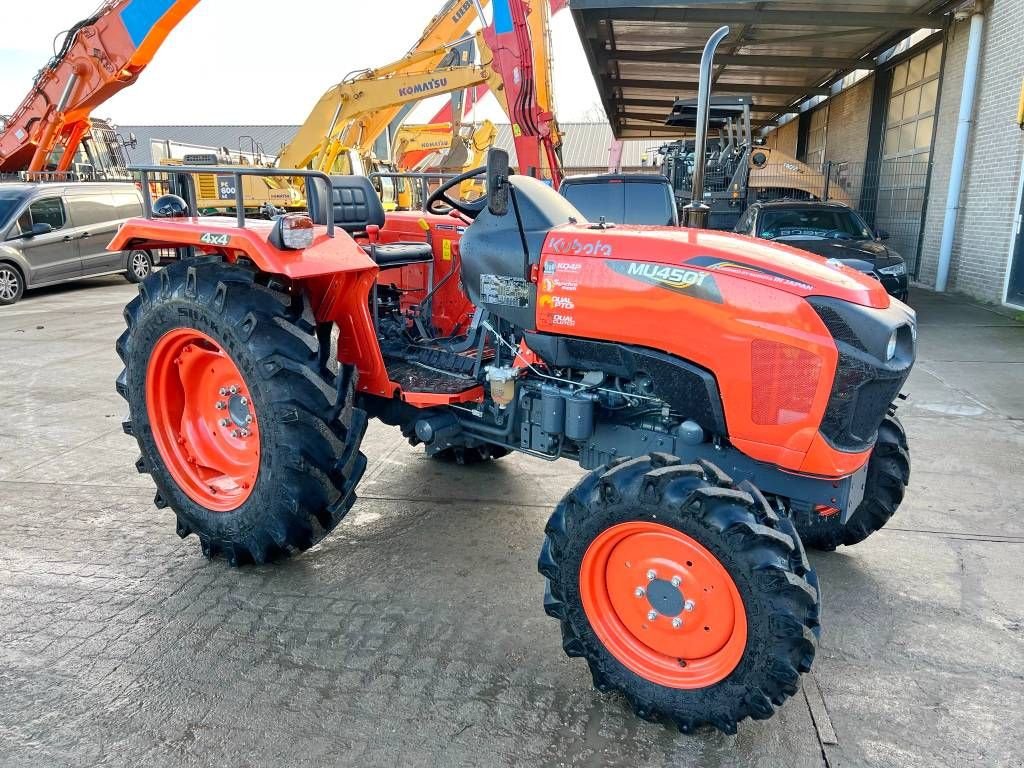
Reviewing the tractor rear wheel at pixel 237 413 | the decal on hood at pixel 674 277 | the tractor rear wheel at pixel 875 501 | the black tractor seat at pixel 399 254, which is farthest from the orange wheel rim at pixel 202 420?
the tractor rear wheel at pixel 875 501

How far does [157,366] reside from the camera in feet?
10.3

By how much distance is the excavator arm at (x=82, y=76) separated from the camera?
11.5m

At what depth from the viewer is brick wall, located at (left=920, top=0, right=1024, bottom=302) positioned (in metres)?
9.32

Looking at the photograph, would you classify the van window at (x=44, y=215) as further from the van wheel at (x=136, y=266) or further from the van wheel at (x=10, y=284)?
the van wheel at (x=136, y=266)

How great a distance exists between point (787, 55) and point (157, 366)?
14601 mm

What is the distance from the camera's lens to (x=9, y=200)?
9969mm

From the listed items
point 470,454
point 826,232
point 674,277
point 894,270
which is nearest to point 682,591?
point 674,277

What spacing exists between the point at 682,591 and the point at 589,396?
74 cm

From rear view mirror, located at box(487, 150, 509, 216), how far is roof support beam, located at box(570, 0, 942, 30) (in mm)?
9735

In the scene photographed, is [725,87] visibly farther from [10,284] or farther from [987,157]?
[10,284]

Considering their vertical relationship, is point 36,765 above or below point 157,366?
below

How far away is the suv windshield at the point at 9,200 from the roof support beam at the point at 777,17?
827 cm

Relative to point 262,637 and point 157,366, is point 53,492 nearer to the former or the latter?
point 157,366

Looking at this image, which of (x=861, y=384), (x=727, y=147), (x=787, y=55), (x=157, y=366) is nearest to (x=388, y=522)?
(x=157, y=366)
